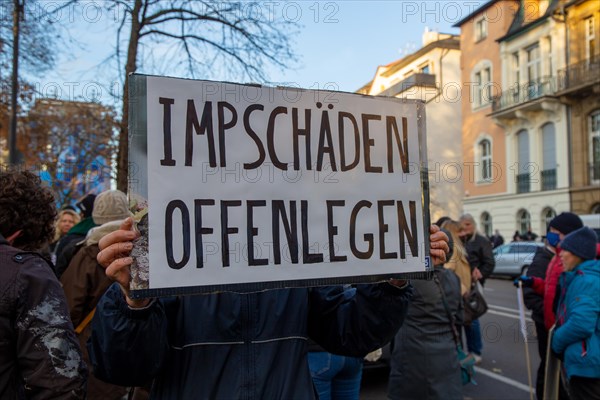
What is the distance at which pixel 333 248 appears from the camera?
1.71 metres

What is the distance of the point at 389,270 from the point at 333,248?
22cm

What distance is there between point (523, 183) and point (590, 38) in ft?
23.3

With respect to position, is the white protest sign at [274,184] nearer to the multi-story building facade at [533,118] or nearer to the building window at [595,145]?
the multi-story building facade at [533,118]

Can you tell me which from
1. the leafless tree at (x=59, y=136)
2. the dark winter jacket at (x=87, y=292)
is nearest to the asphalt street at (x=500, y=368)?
the dark winter jacket at (x=87, y=292)

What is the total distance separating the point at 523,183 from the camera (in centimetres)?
2483

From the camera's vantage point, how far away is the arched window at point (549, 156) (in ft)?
77.6

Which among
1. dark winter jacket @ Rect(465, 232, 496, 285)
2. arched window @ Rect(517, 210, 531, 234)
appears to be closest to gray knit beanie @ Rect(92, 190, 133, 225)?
dark winter jacket @ Rect(465, 232, 496, 285)

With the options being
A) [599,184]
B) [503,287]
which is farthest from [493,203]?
[503,287]

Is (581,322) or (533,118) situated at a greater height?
(533,118)

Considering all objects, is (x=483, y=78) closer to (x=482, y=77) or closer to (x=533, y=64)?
(x=482, y=77)

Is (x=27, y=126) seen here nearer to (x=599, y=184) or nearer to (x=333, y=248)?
(x=333, y=248)

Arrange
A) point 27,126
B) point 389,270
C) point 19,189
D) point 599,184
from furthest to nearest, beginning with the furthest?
point 599,184 → point 27,126 → point 19,189 → point 389,270

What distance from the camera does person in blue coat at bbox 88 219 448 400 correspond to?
1506mm

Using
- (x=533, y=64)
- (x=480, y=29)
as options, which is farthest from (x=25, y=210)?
(x=480, y=29)
